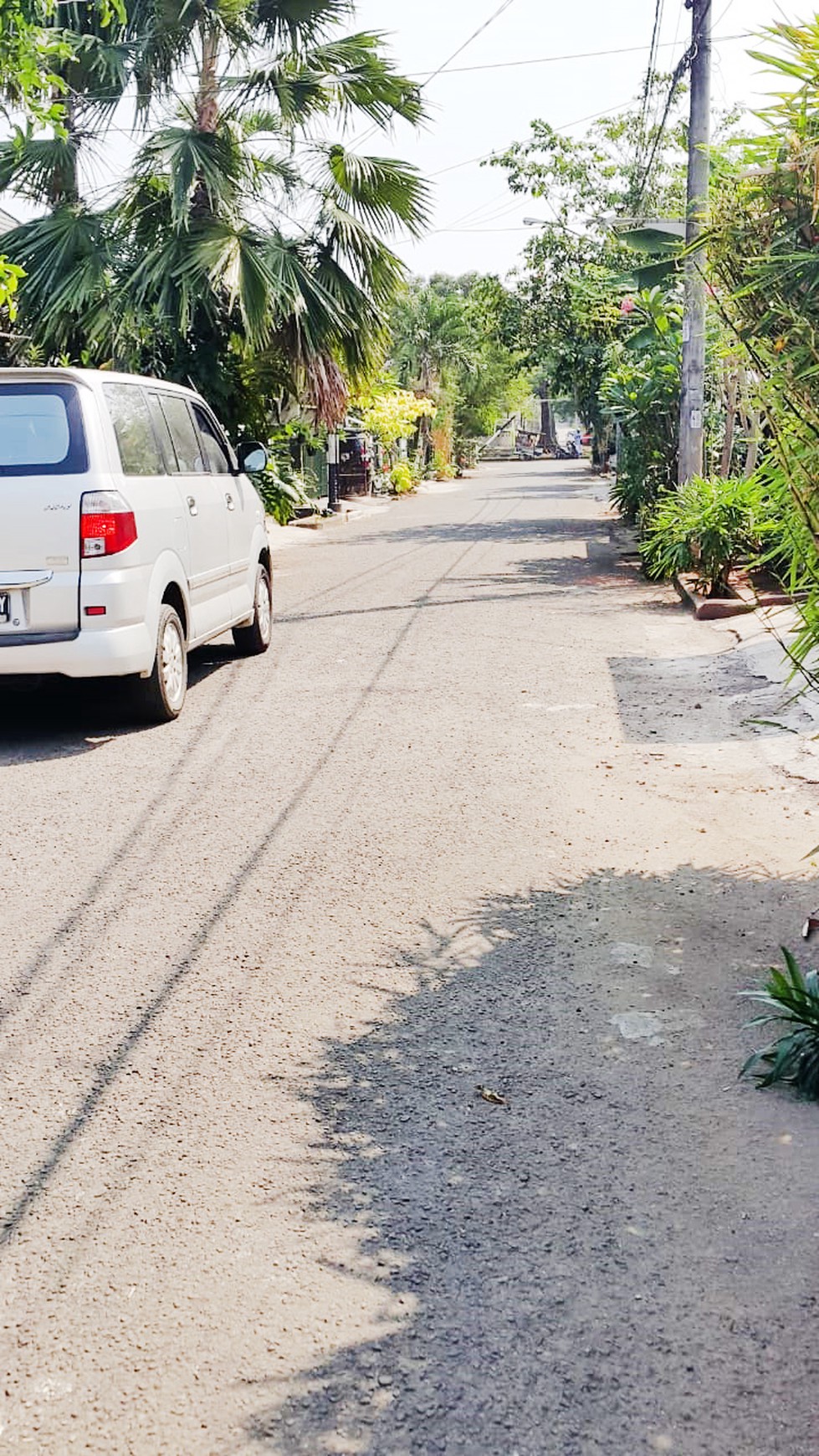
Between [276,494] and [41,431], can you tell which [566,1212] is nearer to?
[41,431]

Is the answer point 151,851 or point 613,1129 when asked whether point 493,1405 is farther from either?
point 151,851

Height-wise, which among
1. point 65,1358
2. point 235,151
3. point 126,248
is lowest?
point 65,1358

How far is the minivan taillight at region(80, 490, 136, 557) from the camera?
6.89 meters

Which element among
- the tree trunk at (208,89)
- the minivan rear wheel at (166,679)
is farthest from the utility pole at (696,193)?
the minivan rear wheel at (166,679)

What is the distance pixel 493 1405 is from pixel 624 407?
1654 cm

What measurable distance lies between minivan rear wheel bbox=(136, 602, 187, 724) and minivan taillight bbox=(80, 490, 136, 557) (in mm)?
618

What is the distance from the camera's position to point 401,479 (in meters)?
41.0

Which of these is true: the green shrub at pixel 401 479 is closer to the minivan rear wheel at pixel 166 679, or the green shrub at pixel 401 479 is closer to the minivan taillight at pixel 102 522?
the minivan rear wheel at pixel 166 679

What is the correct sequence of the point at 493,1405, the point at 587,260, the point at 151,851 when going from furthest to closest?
the point at 587,260
the point at 151,851
the point at 493,1405

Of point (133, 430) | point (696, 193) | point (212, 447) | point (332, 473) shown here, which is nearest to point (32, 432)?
point (133, 430)

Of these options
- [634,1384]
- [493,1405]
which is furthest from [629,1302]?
[493,1405]

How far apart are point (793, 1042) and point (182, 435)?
20.0ft

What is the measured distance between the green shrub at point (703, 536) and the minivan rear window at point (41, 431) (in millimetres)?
6149

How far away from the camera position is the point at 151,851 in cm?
545
